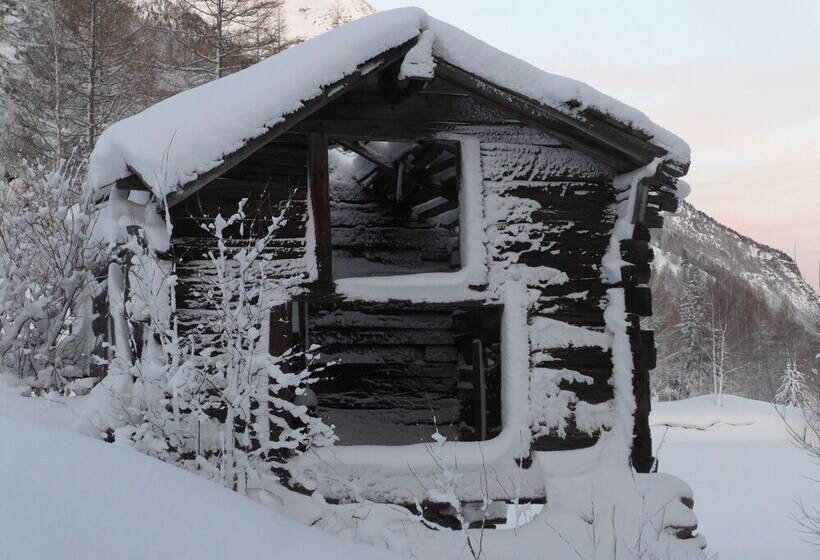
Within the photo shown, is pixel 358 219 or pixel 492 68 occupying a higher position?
pixel 492 68

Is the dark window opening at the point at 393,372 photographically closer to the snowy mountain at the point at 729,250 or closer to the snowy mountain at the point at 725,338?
the snowy mountain at the point at 725,338

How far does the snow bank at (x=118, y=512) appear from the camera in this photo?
253cm

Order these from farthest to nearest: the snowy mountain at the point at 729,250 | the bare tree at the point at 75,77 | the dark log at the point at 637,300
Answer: the snowy mountain at the point at 729,250, the bare tree at the point at 75,77, the dark log at the point at 637,300

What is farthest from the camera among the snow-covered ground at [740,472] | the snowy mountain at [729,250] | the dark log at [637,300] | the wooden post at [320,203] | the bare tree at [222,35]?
the snowy mountain at [729,250]

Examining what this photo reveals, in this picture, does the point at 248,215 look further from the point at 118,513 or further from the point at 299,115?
the point at 118,513

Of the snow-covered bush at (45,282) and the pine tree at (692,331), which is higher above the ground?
the snow-covered bush at (45,282)

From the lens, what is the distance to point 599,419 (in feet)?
24.9

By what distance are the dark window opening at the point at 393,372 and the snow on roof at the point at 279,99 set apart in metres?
3.09

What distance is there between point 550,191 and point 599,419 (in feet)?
7.74

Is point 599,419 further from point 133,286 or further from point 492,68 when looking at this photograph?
point 133,286

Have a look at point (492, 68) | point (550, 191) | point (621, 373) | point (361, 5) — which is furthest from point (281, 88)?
point (361, 5)

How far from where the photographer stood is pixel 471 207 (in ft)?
24.5

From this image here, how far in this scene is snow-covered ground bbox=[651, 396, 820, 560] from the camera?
584 inches

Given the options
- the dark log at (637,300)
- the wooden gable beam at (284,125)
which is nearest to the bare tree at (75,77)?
the wooden gable beam at (284,125)
